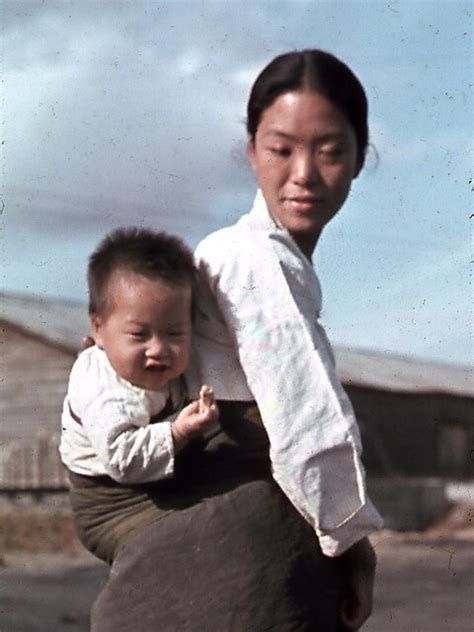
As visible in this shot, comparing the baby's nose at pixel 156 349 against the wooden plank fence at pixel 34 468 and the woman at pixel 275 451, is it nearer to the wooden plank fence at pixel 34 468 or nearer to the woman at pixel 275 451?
the woman at pixel 275 451

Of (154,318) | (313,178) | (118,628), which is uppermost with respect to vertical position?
(313,178)

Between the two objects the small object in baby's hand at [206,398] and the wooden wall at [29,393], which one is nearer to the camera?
the small object in baby's hand at [206,398]

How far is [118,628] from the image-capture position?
6.57ft

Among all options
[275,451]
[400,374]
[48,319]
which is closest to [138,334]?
[275,451]

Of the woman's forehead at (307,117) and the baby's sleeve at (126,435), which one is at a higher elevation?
the woman's forehead at (307,117)

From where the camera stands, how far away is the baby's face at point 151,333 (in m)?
1.96

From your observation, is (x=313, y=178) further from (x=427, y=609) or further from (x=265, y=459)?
(x=427, y=609)

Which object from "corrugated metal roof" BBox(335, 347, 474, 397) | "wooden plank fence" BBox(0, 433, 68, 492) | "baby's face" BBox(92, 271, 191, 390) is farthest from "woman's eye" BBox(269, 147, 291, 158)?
"corrugated metal roof" BBox(335, 347, 474, 397)

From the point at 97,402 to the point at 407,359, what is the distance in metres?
25.1

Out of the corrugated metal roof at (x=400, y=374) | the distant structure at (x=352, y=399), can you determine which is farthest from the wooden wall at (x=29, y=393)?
the corrugated metal roof at (x=400, y=374)

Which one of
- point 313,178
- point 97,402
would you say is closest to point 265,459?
point 97,402

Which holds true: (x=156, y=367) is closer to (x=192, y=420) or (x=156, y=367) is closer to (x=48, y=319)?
(x=192, y=420)

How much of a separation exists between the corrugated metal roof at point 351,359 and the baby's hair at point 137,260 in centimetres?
1656

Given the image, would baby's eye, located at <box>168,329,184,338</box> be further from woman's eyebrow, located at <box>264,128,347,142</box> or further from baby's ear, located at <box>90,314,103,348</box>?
woman's eyebrow, located at <box>264,128,347,142</box>
